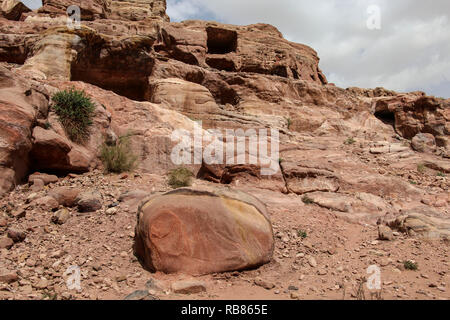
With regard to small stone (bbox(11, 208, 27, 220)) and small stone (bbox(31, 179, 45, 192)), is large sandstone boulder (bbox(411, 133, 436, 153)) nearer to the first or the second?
small stone (bbox(31, 179, 45, 192))

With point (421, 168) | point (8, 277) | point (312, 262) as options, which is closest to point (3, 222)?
point (8, 277)

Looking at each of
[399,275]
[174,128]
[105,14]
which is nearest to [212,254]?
[399,275]

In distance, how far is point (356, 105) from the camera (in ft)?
53.4

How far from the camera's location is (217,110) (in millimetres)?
10281

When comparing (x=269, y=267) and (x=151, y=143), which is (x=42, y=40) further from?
(x=269, y=267)

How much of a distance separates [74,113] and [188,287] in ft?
15.4

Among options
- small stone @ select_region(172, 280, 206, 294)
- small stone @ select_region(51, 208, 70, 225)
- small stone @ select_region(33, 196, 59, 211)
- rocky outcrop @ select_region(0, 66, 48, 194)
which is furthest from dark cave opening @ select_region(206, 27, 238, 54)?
small stone @ select_region(172, 280, 206, 294)

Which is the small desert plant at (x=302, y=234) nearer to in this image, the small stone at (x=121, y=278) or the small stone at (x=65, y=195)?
the small stone at (x=121, y=278)

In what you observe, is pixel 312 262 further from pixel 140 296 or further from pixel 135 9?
pixel 135 9

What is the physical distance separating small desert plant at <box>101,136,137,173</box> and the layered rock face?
0.24 meters

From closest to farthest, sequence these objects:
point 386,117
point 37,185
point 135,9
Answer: point 37,185 → point 386,117 → point 135,9

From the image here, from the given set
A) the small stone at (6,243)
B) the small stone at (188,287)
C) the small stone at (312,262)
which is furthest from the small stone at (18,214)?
the small stone at (312,262)

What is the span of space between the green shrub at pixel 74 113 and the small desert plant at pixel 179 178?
2010mm

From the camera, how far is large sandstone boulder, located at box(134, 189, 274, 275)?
10.9 ft
